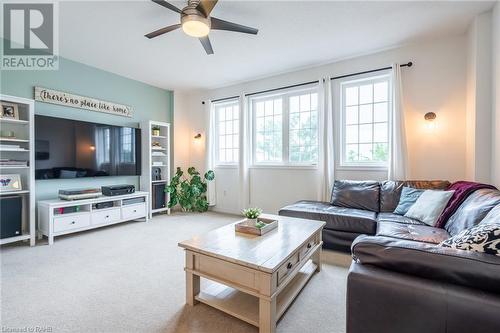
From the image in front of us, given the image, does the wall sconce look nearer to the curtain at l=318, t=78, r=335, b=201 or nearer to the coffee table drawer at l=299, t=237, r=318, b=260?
the curtain at l=318, t=78, r=335, b=201

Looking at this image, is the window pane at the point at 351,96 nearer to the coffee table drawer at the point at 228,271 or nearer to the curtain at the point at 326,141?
the curtain at the point at 326,141

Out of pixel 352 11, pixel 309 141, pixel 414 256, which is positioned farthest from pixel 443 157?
pixel 414 256

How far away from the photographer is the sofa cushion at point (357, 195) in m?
3.07

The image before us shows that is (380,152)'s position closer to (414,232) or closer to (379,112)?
(379,112)

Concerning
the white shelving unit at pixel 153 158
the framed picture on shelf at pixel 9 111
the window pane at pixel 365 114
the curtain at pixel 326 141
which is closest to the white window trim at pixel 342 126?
the curtain at pixel 326 141

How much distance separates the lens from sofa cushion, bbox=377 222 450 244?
1.96m

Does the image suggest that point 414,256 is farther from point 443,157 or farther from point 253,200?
point 253,200

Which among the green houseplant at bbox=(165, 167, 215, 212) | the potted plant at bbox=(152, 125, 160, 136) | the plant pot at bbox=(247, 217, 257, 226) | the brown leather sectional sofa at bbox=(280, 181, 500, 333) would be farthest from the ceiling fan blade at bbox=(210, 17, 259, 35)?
the green houseplant at bbox=(165, 167, 215, 212)

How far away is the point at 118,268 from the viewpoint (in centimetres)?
238

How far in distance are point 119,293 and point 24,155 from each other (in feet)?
8.47

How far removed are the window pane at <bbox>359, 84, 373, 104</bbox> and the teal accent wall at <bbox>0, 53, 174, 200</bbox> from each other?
12.8 ft

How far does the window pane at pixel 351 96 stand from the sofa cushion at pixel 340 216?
1.70 meters

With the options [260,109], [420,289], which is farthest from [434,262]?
[260,109]

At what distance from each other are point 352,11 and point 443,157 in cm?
218
